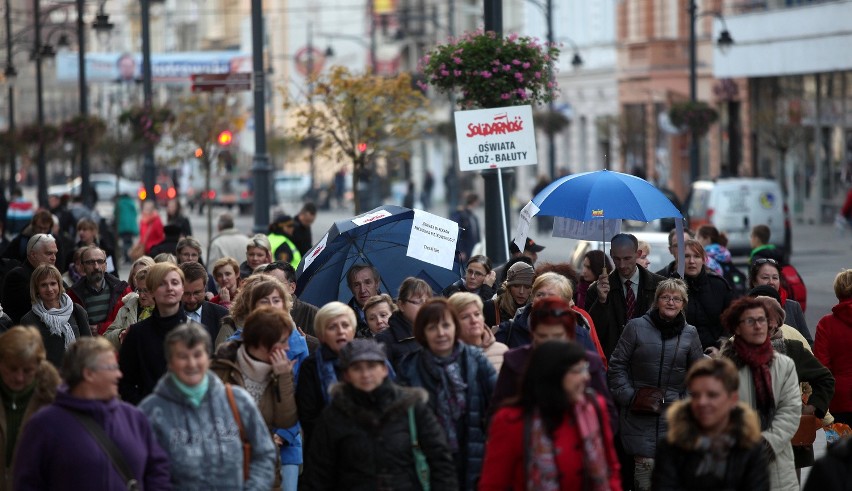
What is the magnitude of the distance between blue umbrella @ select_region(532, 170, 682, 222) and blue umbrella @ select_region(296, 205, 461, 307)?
952mm

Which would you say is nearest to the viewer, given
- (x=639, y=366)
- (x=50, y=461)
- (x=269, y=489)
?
(x=50, y=461)

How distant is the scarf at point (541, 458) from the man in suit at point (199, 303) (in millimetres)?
3933

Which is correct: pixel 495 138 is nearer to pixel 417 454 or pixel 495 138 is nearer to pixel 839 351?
pixel 839 351

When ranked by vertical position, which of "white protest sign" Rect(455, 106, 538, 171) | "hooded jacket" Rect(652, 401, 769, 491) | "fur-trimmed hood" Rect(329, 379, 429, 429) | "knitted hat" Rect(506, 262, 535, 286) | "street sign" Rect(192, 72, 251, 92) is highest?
"street sign" Rect(192, 72, 251, 92)

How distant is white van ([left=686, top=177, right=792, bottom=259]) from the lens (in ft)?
103

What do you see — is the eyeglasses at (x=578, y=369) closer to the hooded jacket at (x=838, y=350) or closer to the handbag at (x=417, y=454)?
the handbag at (x=417, y=454)

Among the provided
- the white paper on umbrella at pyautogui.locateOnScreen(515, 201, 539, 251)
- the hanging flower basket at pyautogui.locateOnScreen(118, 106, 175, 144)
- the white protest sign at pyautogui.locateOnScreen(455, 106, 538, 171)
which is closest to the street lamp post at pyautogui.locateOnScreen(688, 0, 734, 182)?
the hanging flower basket at pyautogui.locateOnScreen(118, 106, 175, 144)

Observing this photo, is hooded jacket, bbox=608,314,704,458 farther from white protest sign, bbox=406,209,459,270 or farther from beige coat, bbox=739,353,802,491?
white protest sign, bbox=406,209,459,270

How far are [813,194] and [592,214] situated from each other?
3294 cm

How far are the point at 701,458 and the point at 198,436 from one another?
201 centimetres

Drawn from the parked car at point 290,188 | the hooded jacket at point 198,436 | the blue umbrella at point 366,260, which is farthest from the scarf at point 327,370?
the parked car at point 290,188

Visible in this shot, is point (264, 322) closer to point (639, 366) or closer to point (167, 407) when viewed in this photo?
point (167, 407)

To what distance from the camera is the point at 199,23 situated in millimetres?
115688

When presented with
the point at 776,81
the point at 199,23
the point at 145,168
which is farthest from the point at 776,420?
the point at 199,23
